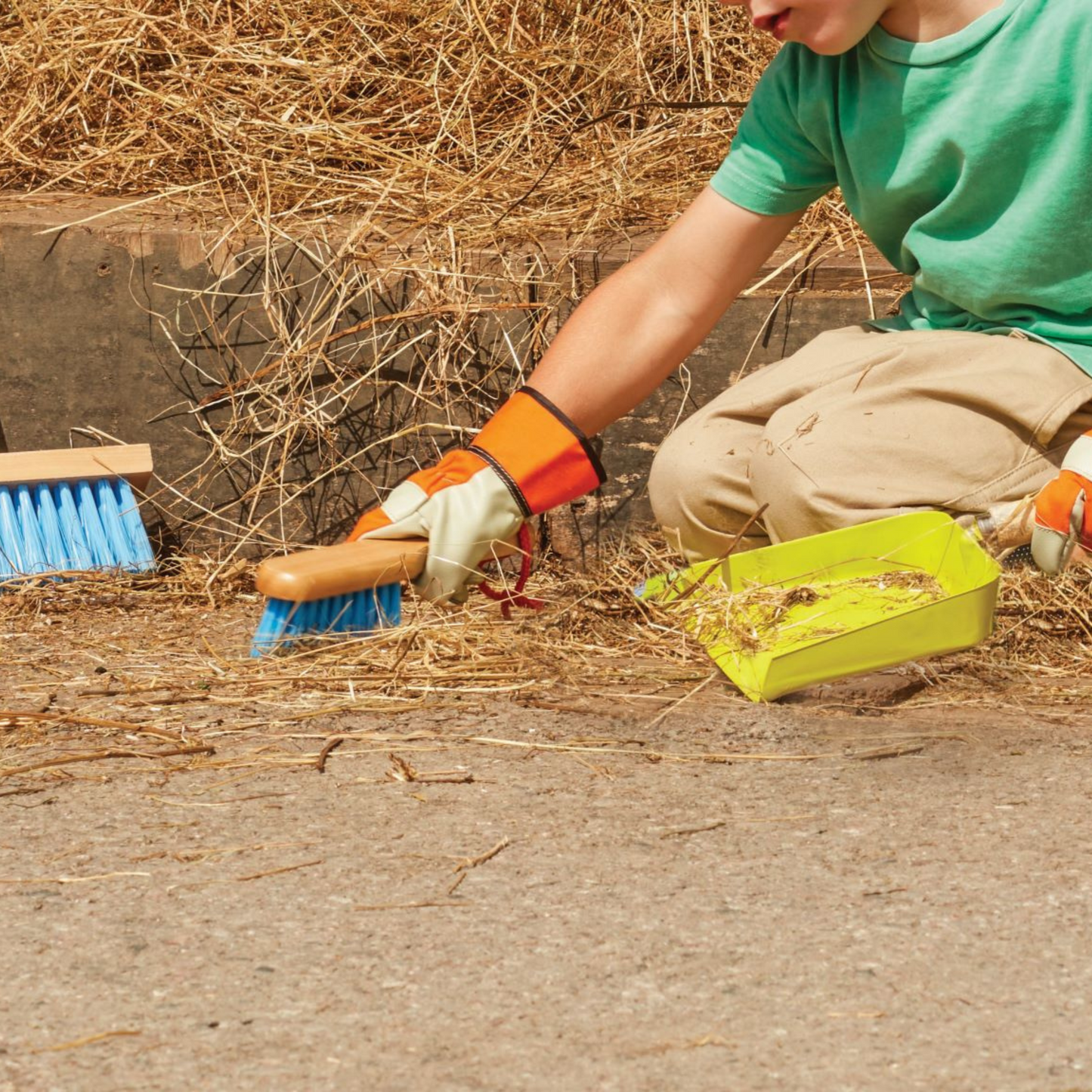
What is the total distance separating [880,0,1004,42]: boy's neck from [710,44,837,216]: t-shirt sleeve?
146mm

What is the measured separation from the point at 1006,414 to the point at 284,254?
1.24m

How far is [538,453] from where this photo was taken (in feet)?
6.32

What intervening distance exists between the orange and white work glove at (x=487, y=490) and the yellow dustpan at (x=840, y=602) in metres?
0.24

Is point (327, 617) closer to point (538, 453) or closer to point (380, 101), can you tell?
point (538, 453)

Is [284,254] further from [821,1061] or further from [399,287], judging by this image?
[821,1061]

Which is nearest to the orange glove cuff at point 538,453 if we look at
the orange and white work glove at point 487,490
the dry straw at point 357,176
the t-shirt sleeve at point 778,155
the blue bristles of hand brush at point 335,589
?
the orange and white work glove at point 487,490

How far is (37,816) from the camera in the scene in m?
1.41

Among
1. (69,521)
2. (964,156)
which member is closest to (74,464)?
(69,521)

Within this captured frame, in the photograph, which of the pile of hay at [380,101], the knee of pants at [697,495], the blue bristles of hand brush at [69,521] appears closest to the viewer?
the knee of pants at [697,495]

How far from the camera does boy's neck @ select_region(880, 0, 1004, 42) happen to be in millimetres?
1877

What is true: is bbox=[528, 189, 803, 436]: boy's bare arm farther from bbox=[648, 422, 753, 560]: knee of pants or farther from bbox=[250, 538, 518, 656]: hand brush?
bbox=[250, 538, 518, 656]: hand brush

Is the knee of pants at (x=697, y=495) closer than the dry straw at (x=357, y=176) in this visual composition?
Yes

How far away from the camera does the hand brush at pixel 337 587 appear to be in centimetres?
175

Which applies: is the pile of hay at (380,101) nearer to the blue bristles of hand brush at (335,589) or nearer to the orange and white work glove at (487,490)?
the orange and white work glove at (487,490)
